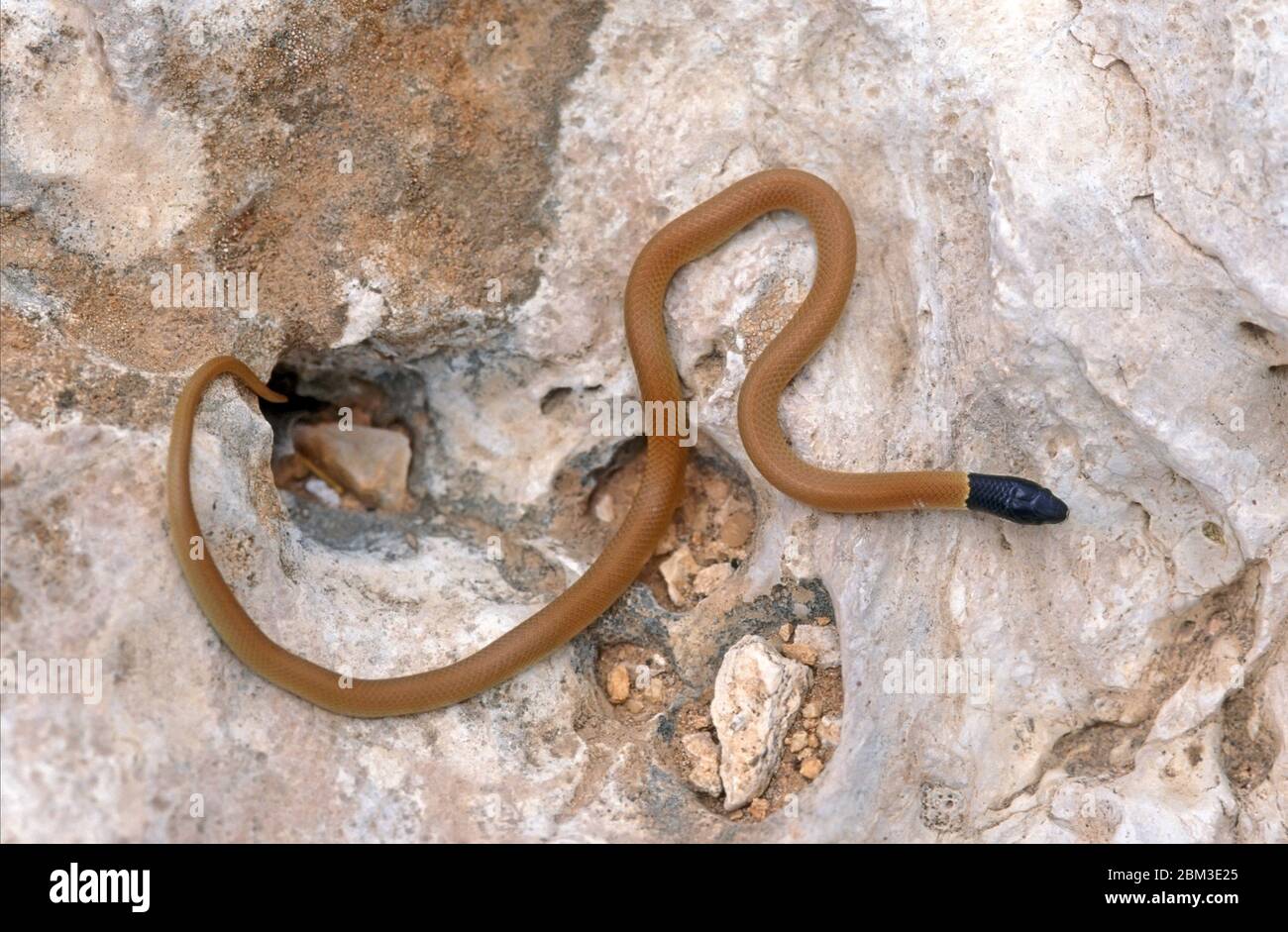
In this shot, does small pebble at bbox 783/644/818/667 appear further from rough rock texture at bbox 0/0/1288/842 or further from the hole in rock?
the hole in rock

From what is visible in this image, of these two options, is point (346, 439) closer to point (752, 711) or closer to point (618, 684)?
point (618, 684)

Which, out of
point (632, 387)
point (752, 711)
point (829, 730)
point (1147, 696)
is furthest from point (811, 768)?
point (632, 387)

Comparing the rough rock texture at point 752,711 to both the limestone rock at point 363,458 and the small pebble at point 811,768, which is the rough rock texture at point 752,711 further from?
the limestone rock at point 363,458

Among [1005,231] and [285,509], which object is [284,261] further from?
[1005,231]

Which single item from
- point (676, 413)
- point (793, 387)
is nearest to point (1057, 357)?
point (793, 387)

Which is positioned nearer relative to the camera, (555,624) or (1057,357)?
(1057,357)

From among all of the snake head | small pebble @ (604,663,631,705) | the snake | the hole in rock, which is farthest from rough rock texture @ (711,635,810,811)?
the hole in rock

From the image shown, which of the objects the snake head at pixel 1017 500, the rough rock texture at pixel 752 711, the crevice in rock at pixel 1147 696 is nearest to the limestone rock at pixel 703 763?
the rough rock texture at pixel 752 711
